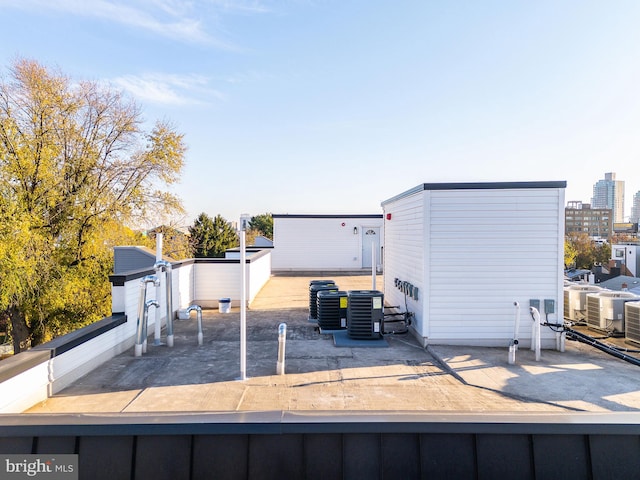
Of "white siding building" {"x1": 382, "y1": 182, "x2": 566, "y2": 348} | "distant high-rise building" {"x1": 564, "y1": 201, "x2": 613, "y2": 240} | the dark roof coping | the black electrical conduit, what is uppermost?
"distant high-rise building" {"x1": 564, "y1": 201, "x2": 613, "y2": 240}

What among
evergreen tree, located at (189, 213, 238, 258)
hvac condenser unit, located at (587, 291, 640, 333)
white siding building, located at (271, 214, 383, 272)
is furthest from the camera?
evergreen tree, located at (189, 213, 238, 258)

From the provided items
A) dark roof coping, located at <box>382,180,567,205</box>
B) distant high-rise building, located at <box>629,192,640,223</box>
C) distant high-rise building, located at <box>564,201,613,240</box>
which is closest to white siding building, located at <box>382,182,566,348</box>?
dark roof coping, located at <box>382,180,567,205</box>

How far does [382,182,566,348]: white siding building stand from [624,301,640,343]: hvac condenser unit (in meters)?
1.48

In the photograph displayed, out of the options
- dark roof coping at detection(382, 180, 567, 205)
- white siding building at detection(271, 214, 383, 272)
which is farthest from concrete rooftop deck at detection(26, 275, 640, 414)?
white siding building at detection(271, 214, 383, 272)

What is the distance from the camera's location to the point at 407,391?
523 centimetres

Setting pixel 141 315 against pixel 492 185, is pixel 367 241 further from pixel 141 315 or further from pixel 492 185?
pixel 141 315

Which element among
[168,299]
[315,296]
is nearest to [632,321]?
[315,296]

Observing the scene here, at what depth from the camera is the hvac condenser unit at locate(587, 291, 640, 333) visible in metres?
7.70

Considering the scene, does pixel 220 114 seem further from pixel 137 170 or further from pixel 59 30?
pixel 59 30

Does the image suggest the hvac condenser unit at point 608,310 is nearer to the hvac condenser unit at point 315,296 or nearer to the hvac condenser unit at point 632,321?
→ the hvac condenser unit at point 632,321

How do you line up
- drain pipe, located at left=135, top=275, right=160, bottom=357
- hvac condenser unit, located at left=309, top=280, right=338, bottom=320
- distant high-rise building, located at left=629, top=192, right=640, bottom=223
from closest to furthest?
drain pipe, located at left=135, top=275, right=160, bottom=357 < hvac condenser unit, located at left=309, top=280, right=338, bottom=320 < distant high-rise building, located at left=629, top=192, right=640, bottom=223

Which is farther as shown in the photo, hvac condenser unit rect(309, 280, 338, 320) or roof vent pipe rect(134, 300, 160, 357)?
hvac condenser unit rect(309, 280, 338, 320)

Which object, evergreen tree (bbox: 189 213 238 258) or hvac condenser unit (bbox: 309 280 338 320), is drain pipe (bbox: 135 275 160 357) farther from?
evergreen tree (bbox: 189 213 238 258)

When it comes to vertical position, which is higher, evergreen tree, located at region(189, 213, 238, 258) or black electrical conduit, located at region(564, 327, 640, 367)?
evergreen tree, located at region(189, 213, 238, 258)
